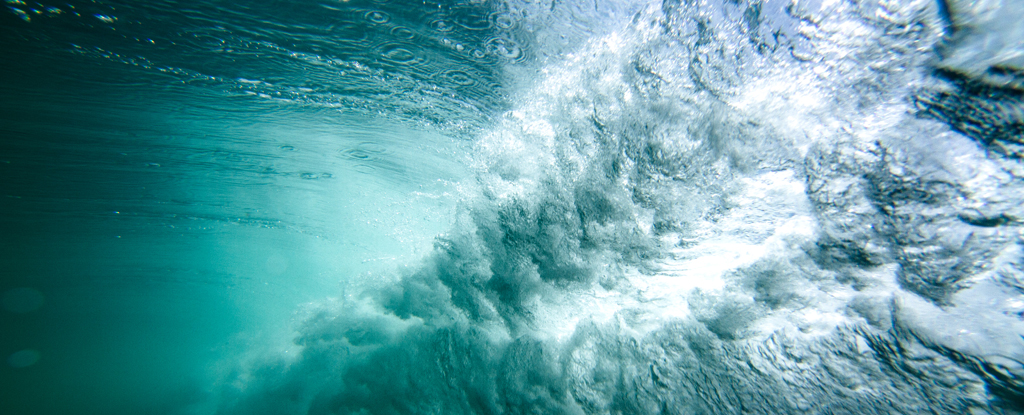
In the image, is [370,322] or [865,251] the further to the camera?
[370,322]

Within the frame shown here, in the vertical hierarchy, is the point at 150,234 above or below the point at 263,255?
above

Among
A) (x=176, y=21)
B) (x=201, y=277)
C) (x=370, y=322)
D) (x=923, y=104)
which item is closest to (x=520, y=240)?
(x=923, y=104)

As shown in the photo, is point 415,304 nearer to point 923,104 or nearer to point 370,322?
point 370,322

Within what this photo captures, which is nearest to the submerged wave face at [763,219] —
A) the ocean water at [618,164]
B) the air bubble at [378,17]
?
the ocean water at [618,164]

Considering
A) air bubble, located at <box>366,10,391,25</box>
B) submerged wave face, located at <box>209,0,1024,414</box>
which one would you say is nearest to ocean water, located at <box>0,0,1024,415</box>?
submerged wave face, located at <box>209,0,1024,414</box>

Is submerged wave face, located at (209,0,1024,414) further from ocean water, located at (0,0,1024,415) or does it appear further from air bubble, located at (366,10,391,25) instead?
air bubble, located at (366,10,391,25)
